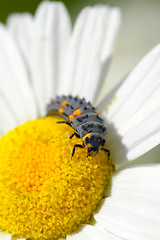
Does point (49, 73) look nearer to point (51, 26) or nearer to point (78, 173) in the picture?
point (51, 26)

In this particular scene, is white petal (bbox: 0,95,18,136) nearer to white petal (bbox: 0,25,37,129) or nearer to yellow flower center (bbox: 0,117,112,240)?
white petal (bbox: 0,25,37,129)

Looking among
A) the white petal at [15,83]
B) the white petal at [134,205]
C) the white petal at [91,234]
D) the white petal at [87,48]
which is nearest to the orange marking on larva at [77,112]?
the white petal at [134,205]

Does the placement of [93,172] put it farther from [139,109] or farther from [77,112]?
[139,109]

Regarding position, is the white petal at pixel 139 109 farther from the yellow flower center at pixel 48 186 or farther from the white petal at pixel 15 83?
the white petal at pixel 15 83

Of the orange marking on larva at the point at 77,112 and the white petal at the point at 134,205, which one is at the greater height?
the orange marking on larva at the point at 77,112

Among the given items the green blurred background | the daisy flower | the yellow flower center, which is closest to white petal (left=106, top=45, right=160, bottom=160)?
the daisy flower
